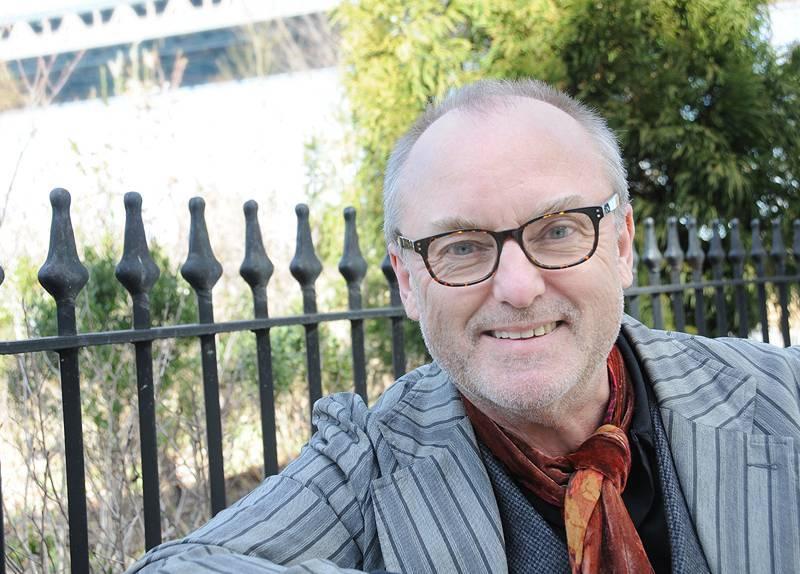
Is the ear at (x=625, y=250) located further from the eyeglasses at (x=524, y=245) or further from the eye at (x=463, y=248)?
the eye at (x=463, y=248)

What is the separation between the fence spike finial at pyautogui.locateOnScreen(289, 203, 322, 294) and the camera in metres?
2.89

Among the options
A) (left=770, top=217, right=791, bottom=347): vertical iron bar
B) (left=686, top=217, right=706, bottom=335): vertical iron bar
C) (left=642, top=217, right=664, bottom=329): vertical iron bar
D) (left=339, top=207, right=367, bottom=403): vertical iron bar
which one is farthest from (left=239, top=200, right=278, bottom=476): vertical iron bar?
(left=770, top=217, right=791, bottom=347): vertical iron bar

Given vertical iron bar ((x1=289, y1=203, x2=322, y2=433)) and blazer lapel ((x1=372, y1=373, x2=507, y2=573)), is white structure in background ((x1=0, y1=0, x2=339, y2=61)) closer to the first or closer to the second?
vertical iron bar ((x1=289, y1=203, x2=322, y2=433))

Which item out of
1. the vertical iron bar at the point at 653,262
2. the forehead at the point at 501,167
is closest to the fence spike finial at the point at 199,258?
the forehead at the point at 501,167

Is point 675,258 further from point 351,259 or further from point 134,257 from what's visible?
point 134,257

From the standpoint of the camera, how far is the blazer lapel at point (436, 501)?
166cm

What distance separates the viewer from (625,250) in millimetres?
2016

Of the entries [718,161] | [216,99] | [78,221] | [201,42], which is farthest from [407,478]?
[201,42]

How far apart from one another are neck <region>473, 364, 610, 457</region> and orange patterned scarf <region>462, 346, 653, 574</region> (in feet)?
0.08

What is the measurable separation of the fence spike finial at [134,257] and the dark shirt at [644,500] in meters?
1.19

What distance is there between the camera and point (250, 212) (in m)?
2.71

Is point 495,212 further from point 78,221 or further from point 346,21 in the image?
point 346,21

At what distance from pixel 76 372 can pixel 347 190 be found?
5468 millimetres

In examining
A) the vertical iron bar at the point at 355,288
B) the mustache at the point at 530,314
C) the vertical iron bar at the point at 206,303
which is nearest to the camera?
the mustache at the point at 530,314
